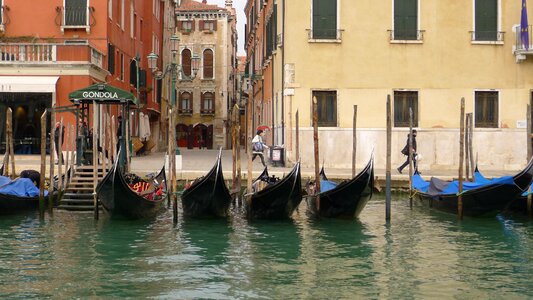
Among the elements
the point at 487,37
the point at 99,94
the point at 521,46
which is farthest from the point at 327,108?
the point at 99,94

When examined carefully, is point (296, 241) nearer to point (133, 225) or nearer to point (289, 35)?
point (133, 225)

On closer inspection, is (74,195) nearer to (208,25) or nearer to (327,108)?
(327,108)

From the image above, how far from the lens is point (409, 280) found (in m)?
7.49

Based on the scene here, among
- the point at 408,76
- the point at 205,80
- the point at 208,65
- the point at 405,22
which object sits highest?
the point at 208,65

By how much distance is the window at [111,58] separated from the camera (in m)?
20.2

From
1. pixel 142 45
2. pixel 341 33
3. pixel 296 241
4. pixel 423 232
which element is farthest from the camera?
pixel 142 45

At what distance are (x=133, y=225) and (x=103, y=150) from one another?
2094 millimetres

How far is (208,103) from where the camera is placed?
4100 centimetres

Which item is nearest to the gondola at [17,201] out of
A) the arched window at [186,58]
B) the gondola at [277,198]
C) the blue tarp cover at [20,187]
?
the blue tarp cover at [20,187]

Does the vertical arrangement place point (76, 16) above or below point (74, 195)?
above

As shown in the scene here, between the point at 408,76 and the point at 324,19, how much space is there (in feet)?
7.18

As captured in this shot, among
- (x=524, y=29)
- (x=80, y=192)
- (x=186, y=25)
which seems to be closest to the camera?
(x=80, y=192)

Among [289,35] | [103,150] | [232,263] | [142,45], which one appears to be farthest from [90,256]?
[142,45]

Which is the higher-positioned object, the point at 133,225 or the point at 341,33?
the point at 341,33
